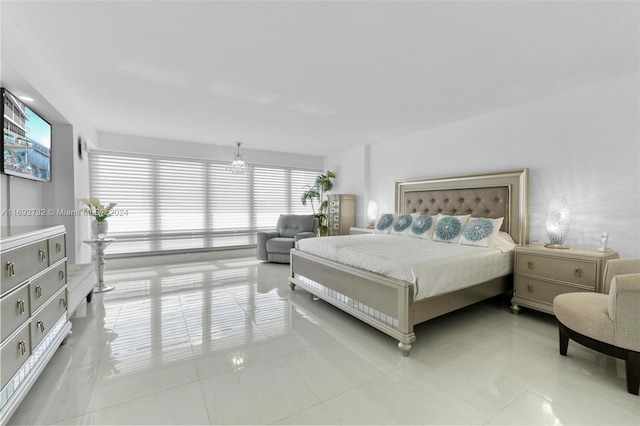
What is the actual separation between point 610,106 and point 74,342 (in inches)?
220

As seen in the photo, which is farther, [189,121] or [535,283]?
[189,121]

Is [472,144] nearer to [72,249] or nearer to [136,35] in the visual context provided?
[136,35]

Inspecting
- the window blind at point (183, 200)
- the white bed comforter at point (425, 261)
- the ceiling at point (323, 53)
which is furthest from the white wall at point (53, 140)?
the white bed comforter at point (425, 261)

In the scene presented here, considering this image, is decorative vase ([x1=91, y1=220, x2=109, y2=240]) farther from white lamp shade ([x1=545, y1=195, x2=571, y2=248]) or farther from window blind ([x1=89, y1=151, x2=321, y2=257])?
white lamp shade ([x1=545, y1=195, x2=571, y2=248])

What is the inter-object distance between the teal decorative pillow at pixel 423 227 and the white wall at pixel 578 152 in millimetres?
983

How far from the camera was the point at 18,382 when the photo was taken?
1.50 m

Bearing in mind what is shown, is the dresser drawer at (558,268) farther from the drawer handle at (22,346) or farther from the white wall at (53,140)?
the white wall at (53,140)

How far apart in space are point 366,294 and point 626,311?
1.77 m

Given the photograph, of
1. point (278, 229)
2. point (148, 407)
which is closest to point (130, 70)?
point (148, 407)

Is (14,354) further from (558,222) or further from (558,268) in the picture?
(558,222)

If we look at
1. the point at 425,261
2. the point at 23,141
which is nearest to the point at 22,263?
the point at 23,141

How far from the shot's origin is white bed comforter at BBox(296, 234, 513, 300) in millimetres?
2303

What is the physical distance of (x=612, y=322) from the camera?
1834mm

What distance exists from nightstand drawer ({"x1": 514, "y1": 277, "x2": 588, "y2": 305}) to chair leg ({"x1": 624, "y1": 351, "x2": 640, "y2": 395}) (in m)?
0.95
